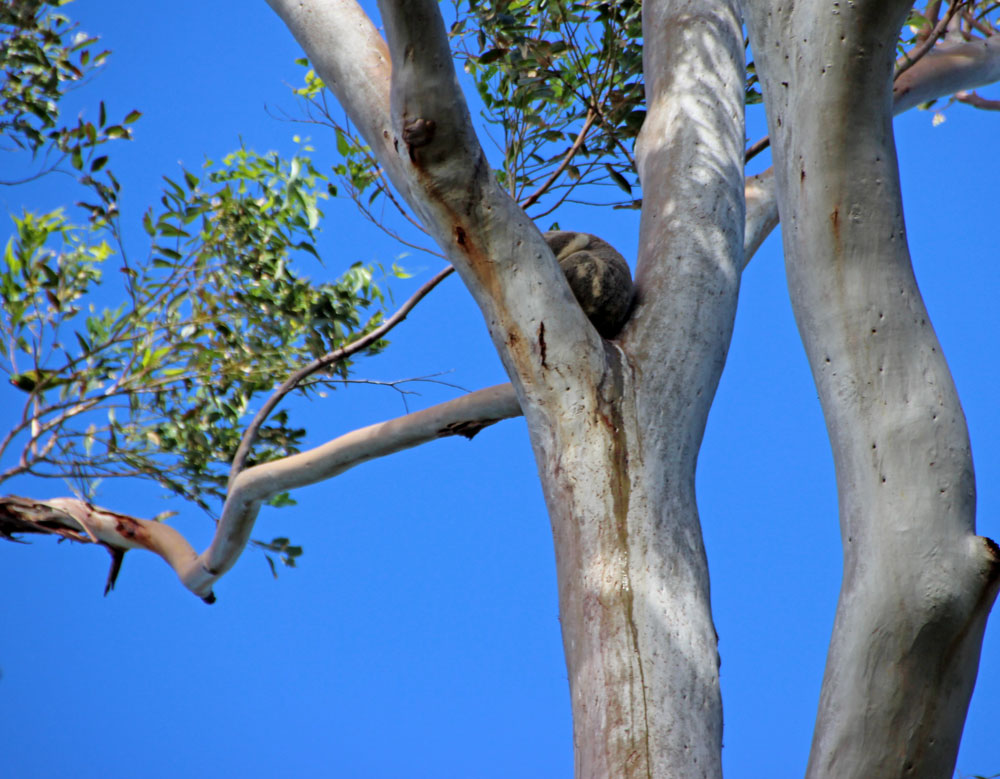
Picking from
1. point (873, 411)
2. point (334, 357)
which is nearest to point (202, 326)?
point (334, 357)

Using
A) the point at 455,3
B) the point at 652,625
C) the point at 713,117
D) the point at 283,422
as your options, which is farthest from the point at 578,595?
the point at 283,422

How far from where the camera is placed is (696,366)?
1.94 metres

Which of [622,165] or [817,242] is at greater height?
[622,165]

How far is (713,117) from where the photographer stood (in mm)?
2355

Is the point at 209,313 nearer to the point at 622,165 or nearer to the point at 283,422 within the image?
the point at 283,422

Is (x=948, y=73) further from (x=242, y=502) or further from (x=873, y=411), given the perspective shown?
(x=242, y=502)

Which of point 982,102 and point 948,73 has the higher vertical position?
point 982,102

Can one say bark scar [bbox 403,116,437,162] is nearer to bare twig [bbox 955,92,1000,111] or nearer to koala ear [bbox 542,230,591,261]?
koala ear [bbox 542,230,591,261]

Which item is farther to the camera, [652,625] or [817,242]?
[652,625]

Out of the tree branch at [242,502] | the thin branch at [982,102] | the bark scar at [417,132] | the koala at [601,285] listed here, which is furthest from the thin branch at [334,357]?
the thin branch at [982,102]

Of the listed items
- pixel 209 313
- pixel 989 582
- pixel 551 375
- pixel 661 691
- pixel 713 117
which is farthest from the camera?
pixel 209 313

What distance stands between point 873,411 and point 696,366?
0.72 m

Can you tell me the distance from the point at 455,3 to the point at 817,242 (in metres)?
2.75

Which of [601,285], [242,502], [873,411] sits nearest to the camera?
[873,411]
